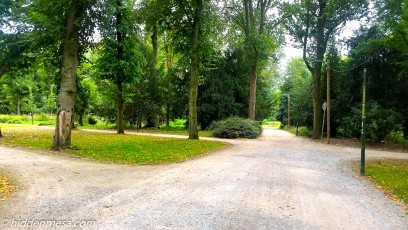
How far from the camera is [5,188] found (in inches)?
256

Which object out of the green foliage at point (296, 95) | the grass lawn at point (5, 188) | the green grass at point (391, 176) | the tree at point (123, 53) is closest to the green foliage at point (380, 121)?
the green grass at point (391, 176)

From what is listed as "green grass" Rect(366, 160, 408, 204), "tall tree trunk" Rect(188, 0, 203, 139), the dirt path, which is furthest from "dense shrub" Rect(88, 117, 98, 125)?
"green grass" Rect(366, 160, 408, 204)

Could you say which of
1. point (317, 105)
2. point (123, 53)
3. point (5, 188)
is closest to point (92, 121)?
point (123, 53)

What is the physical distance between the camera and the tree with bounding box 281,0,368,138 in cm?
2283

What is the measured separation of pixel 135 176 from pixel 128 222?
3.65 m

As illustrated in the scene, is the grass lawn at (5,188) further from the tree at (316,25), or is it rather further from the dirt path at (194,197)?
the tree at (316,25)

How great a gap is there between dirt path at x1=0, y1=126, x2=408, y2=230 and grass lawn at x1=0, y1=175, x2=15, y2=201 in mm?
188

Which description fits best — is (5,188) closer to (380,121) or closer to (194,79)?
(194,79)

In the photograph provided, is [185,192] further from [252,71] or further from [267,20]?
[267,20]

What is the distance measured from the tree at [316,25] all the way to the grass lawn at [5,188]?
70.4 feet

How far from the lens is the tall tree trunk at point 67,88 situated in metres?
12.2

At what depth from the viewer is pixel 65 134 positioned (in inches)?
489

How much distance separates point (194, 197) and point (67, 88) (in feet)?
27.6

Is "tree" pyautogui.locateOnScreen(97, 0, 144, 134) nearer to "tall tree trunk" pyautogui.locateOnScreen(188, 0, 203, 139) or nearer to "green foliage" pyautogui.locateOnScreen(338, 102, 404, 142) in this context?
"tall tree trunk" pyautogui.locateOnScreen(188, 0, 203, 139)
